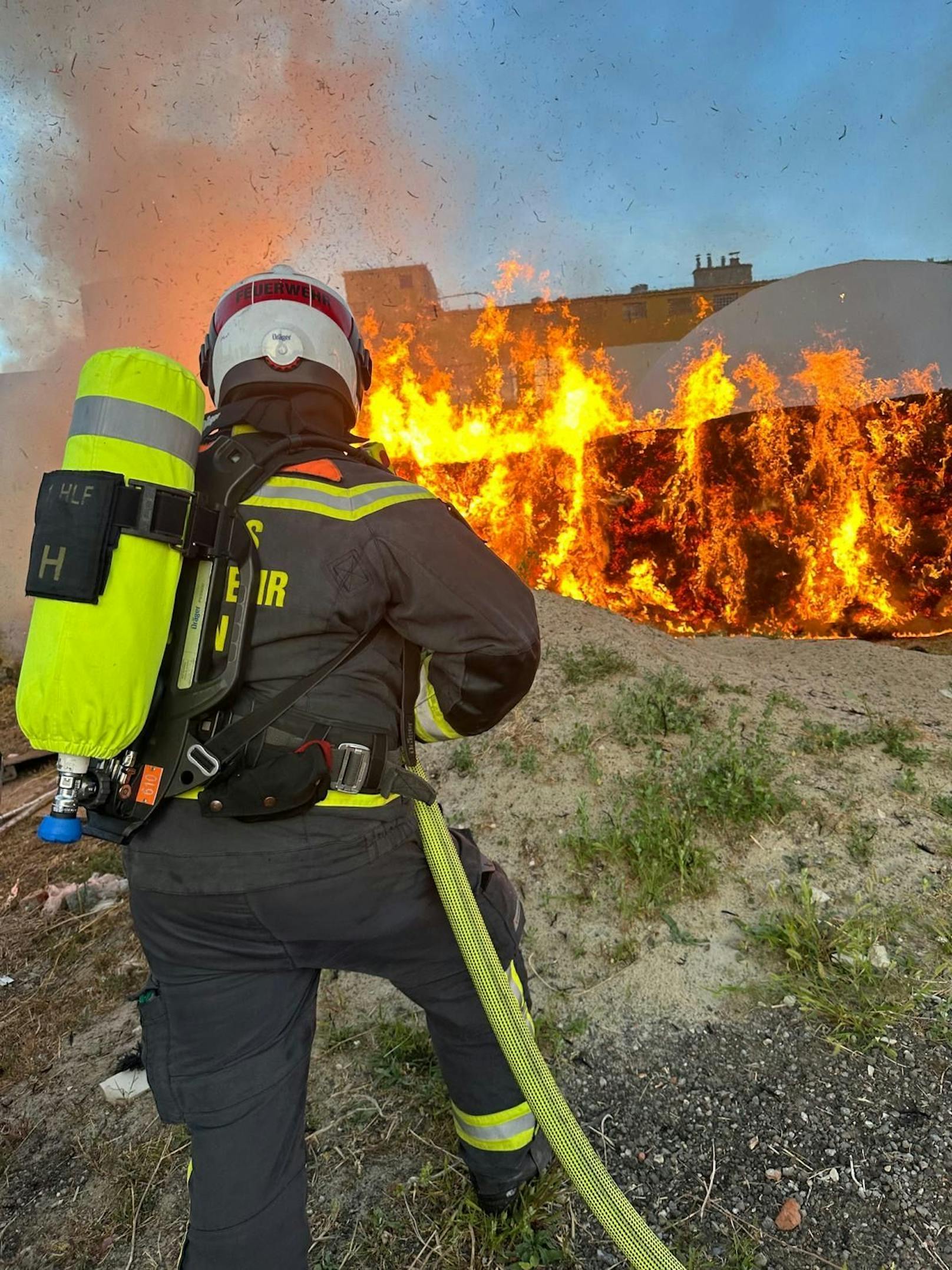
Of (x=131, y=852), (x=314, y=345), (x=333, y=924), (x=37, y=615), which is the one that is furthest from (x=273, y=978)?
(x=314, y=345)

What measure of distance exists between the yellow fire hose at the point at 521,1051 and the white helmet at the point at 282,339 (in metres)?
1.19

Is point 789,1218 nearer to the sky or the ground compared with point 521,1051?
nearer to the ground

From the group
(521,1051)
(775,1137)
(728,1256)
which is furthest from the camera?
(775,1137)

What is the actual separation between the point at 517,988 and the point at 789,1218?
96 cm

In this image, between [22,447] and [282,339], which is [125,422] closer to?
[282,339]

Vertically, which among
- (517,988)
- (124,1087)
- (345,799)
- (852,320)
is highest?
(852,320)

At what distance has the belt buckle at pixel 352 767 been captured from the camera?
5.58 feet

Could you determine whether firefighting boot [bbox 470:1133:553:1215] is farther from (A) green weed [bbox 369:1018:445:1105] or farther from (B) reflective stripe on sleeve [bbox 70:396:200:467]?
(B) reflective stripe on sleeve [bbox 70:396:200:467]

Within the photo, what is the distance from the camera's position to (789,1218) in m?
1.94

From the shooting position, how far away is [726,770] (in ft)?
12.6

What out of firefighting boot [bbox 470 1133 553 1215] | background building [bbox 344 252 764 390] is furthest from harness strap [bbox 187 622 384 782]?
background building [bbox 344 252 764 390]

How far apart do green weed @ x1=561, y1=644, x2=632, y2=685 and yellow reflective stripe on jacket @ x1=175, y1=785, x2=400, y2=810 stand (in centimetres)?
360

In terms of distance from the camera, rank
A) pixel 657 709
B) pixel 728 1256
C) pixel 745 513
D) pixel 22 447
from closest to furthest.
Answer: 1. pixel 728 1256
2. pixel 657 709
3. pixel 745 513
4. pixel 22 447

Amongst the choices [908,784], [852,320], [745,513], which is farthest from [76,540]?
[852,320]
